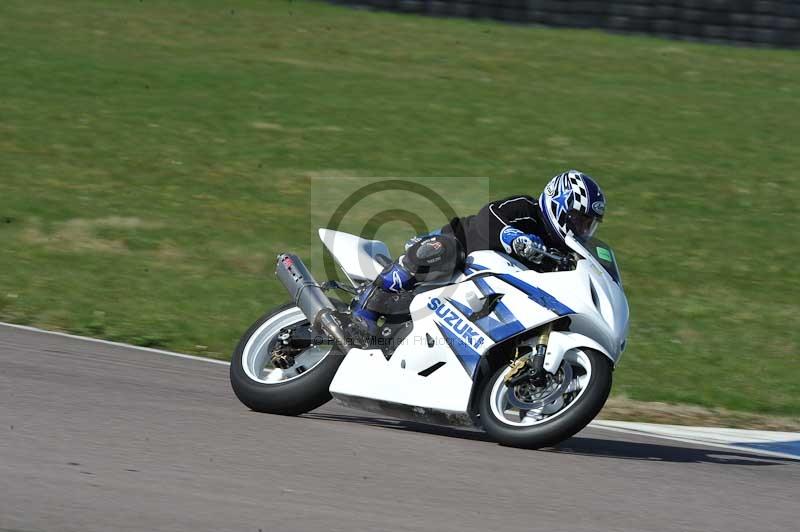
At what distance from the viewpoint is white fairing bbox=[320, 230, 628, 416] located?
21.0ft

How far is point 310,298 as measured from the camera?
693 centimetres

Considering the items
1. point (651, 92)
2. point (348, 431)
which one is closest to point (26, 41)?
point (651, 92)

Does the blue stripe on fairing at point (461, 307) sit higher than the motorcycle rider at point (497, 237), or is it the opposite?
the motorcycle rider at point (497, 237)

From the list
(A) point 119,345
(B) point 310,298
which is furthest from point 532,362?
(A) point 119,345

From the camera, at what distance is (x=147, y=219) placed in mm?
12531

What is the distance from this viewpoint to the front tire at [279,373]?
6.85 meters

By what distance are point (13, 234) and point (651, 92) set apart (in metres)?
10.1

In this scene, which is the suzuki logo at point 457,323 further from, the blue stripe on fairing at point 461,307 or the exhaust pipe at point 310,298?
the exhaust pipe at point 310,298

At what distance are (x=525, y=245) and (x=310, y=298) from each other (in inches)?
52.5

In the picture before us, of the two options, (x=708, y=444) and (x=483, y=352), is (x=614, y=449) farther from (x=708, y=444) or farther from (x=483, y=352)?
(x=483, y=352)

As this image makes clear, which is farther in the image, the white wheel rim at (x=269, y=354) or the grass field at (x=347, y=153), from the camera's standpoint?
the grass field at (x=347, y=153)

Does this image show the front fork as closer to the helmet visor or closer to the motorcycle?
the motorcycle

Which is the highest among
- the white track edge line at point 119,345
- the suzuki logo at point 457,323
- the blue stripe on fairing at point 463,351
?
the suzuki logo at point 457,323

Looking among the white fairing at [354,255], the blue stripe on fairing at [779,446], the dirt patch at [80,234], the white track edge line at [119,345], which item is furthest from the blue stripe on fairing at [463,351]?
the dirt patch at [80,234]
